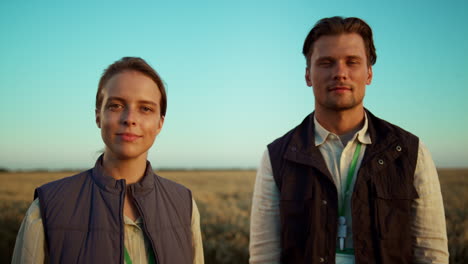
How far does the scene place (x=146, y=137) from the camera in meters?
2.56

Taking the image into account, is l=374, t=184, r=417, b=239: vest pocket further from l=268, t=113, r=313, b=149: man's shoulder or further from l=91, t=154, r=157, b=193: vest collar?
l=91, t=154, r=157, b=193: vest collar

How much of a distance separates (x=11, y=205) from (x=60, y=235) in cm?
1412

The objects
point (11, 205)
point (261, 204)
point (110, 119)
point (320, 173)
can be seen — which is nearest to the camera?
point (110, 119)

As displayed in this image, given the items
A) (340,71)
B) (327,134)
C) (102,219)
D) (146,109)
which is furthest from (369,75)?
(102,219)

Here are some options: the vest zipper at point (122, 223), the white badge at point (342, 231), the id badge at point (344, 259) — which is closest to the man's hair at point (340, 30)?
the white badge at point (342, 231)

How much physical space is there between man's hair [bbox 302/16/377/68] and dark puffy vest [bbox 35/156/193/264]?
1876mm

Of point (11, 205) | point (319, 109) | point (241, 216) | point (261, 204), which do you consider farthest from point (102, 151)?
point (11, 205)

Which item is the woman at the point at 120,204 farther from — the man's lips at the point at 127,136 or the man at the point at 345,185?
the man at the point at 345,185

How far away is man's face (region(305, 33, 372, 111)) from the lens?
112 inches

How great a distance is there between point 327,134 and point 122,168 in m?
1.74

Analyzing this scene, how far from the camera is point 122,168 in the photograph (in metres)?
2.58

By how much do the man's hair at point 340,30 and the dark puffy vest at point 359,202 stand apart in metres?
0.79

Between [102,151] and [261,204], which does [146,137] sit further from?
[261,204]

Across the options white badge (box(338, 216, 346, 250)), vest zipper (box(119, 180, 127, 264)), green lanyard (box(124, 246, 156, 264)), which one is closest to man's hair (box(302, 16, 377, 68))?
white badge (box(338, 216, 346, 250))
